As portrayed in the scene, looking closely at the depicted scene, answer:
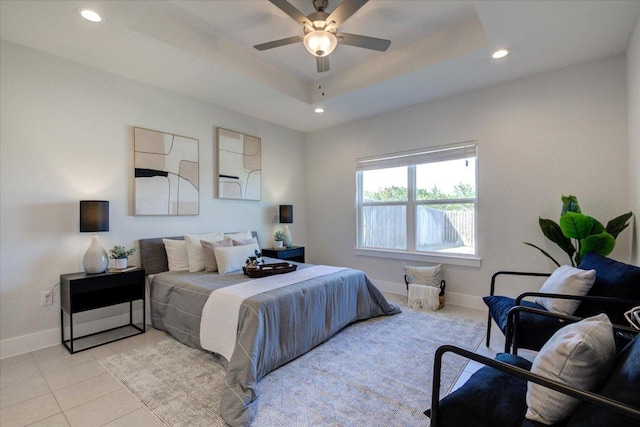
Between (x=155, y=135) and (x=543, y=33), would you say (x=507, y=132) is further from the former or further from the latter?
(x=155, y=135)

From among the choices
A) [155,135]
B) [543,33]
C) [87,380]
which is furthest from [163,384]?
[543,33]

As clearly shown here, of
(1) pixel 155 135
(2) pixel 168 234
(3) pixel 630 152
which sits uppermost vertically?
(1) pixel 155 135

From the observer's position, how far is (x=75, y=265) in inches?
114

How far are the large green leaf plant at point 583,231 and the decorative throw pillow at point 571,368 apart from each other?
6.29 feet

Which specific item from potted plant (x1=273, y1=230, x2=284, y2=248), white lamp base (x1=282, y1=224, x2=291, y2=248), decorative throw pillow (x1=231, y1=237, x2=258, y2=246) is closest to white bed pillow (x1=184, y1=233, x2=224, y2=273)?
decorative throw pillow (x1=231, y1=237, x2=258, y2=246)

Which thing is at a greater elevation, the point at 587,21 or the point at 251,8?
the point at 251,8

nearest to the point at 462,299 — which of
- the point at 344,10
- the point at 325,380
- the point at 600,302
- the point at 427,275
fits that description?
the point at 427,275

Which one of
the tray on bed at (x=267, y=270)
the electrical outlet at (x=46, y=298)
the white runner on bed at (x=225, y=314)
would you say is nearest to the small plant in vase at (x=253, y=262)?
the tray on bed at (x=267, y=270)

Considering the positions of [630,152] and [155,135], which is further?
[155,135]

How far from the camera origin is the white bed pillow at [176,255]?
3.33 metres

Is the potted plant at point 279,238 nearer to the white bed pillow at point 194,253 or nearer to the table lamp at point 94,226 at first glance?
the white bed pillow at point 194,253

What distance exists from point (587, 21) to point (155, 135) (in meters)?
4.24

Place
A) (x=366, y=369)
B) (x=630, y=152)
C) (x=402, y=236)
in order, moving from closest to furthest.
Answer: (x=366, y=369) < (x=630, y=152) < (x=402, y=236)

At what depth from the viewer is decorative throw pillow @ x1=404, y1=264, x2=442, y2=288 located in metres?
3.77
